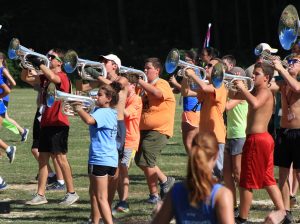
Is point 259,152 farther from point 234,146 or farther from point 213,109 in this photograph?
point 234,146

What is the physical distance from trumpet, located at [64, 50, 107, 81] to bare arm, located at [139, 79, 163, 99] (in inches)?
23.8

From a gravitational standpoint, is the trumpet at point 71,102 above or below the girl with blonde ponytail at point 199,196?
above

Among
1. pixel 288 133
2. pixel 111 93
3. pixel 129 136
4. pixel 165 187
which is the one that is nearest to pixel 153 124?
pixel 129 136

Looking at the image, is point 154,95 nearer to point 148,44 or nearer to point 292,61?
point 292,61

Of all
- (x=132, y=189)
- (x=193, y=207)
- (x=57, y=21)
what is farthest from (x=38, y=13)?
(x=193, y=207)

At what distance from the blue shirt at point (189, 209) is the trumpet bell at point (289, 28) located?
4.47 meters

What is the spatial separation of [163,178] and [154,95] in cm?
104

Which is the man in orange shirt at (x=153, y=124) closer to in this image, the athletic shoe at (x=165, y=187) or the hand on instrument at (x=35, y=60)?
the athletic shoe at (x=165, y=187)

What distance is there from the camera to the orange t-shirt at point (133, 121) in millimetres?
9594

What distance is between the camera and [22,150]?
14.9 m

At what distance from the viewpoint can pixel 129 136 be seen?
965cm

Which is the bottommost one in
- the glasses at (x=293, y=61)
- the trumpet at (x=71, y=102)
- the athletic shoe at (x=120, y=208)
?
the athletic shoe at (x=120, y=208)

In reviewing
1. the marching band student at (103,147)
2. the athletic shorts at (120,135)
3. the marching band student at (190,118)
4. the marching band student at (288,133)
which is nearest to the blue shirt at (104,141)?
the marching band student at (103,147)

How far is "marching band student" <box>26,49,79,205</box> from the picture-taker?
9812mm
